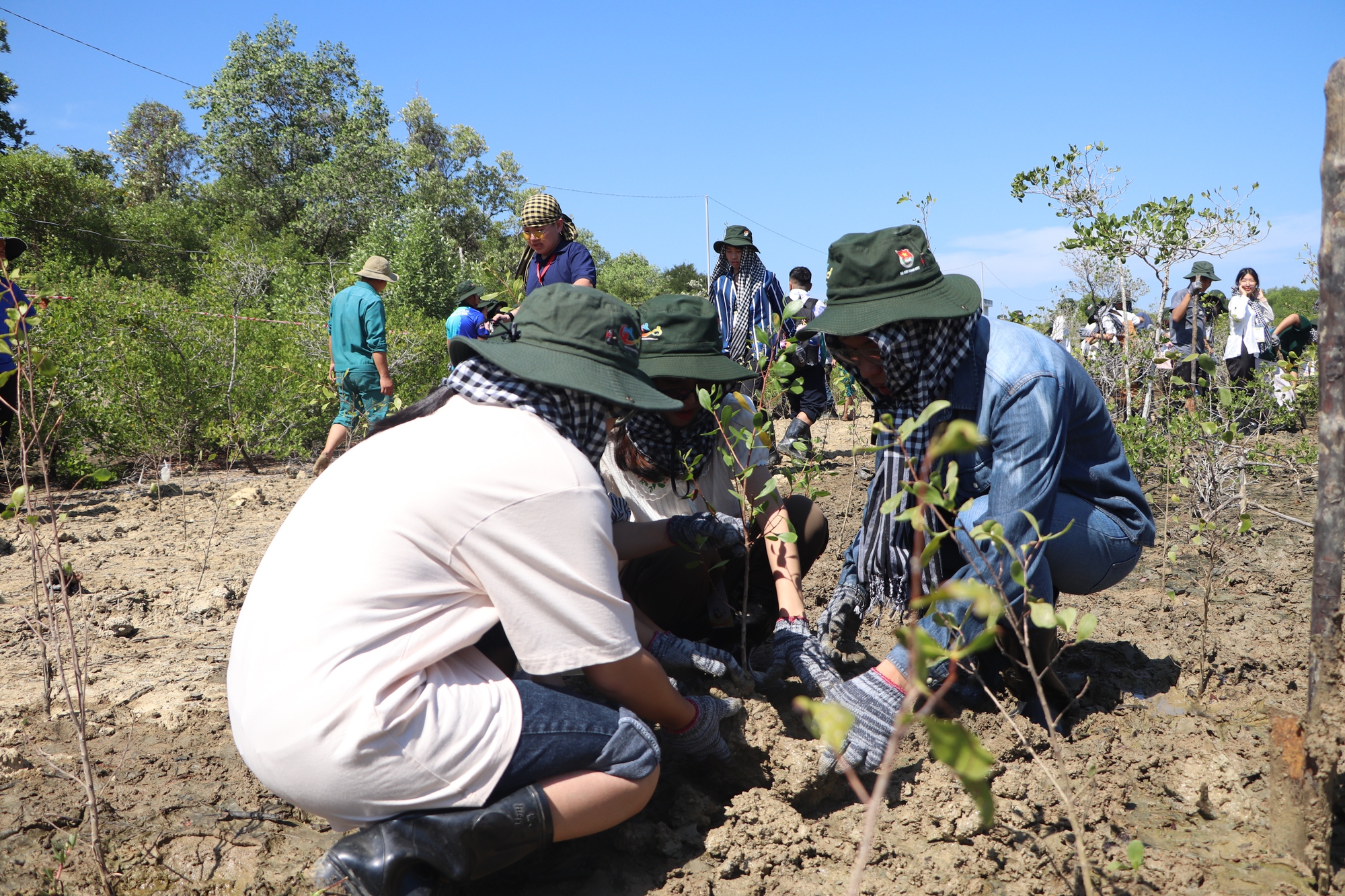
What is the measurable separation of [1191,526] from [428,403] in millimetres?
3686

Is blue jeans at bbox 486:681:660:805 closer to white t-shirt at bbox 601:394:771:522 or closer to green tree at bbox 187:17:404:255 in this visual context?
white t-shirt at bbox 601:394:771:522

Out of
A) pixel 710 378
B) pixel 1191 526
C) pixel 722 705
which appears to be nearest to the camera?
pixel 722 705

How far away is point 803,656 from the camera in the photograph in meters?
2.28

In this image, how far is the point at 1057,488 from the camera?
6.96 feet

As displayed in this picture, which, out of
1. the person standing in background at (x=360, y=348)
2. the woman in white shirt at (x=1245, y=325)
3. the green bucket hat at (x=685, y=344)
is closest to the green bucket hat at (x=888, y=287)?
the green bucket hat at (x=685, y=344)

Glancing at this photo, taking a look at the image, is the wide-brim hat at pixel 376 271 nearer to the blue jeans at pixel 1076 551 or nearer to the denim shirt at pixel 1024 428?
the denim shirt at pixel 1024 428

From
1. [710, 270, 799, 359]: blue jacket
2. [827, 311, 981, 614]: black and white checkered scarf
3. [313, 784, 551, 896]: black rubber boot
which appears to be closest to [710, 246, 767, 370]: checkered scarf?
[710, 270, 799, 359]: blue jacket

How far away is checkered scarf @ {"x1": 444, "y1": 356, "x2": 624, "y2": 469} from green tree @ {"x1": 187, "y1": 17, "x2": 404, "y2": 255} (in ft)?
93.8

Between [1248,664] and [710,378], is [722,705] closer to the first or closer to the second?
[710,378]

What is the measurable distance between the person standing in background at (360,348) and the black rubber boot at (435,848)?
15.3 feet

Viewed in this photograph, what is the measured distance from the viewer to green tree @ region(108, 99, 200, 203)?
37.8 m

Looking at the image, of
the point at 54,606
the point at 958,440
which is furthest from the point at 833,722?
the point at 54,606

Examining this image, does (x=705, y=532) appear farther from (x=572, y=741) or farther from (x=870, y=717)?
(x=572, y=741)

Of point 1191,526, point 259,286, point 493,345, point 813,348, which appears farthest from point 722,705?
point 259,286
